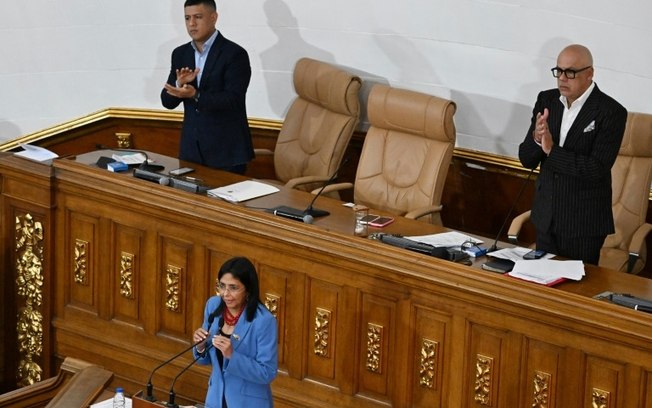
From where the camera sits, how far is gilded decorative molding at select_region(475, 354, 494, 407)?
5.55 meters

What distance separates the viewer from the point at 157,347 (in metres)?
6.47

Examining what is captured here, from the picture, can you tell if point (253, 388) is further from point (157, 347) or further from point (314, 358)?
point (157, 347)

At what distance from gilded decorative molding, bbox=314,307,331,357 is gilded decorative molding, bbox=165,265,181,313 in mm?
739

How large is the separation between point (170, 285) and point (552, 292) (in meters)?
1.85

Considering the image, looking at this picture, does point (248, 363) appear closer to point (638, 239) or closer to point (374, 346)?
point (374, 346)

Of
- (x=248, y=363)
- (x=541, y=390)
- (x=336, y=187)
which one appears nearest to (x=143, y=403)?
(x=248, y=363)

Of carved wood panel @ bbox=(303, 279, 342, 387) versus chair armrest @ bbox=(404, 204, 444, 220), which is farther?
chair armrest @ bbox=(404, 204, 444, 220)

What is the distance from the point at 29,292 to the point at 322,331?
1615 millimetres

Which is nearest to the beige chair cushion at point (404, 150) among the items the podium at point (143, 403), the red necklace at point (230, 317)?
the red necklace at point (230, 317)

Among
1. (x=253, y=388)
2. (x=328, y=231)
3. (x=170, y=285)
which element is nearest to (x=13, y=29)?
(x=170, y=285)

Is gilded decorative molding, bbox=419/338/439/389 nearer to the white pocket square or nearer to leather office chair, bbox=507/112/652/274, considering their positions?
the white pocket square

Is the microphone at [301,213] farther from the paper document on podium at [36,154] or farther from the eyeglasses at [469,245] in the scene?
the paper document on podium at [36,154]

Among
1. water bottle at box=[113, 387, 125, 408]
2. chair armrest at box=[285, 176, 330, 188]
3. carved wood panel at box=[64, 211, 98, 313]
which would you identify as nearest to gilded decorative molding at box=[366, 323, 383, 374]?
water bottle at box=[113, 387, 125, 408]

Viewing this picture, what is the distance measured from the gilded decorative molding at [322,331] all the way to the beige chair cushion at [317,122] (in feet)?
5.92
